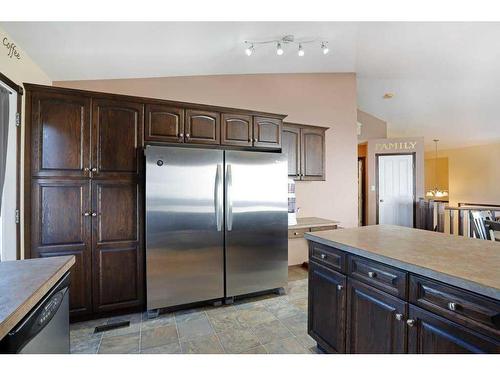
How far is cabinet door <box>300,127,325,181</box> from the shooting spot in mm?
3727

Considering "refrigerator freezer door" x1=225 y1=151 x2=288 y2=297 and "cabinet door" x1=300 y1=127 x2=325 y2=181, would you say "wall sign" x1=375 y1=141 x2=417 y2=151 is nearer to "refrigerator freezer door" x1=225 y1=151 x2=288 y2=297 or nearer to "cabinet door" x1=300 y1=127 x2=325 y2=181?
"cabinet door" x1=300 y1=127 x2=325 y2=181

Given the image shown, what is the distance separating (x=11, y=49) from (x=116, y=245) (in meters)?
1.75

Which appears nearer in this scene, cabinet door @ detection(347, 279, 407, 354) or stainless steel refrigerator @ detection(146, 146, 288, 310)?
cabinet door @ detection(347, 279, 407, 354)

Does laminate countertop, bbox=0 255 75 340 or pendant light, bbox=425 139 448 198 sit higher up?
pendant light, bbox=425 139 448 198

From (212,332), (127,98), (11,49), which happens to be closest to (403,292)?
(212,332)

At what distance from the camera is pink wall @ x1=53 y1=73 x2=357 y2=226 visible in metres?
3.50

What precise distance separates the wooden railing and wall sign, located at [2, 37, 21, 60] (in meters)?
5.55

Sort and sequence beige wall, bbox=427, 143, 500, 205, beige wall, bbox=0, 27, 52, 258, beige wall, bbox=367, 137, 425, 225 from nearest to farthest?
beige wall, bbox=0, 27, 52, 258 < beige wall, bbox=367, 137, 425, 225 < beige wall, bbox=427, 143, 500, 205

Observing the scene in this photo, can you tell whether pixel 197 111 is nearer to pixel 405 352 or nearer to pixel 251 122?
pixel 251 122

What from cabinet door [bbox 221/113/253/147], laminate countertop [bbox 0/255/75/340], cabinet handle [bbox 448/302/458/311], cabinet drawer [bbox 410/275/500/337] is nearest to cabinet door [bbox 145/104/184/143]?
cabinet door [bbox 221/113/253/147]

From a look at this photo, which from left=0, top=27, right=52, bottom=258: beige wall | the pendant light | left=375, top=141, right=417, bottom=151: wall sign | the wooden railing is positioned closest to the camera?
left=0, top=27, right=52, bottom=258: beige wall

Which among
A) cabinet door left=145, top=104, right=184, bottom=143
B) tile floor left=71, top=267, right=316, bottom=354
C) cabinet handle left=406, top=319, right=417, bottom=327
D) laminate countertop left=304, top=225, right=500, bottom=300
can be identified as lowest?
tile floor left=71, top=267, right=316, bottom=354

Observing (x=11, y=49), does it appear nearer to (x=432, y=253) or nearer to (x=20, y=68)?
(x=20, y=68)
